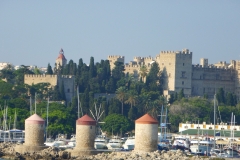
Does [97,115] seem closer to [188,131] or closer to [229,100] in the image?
[188,131]

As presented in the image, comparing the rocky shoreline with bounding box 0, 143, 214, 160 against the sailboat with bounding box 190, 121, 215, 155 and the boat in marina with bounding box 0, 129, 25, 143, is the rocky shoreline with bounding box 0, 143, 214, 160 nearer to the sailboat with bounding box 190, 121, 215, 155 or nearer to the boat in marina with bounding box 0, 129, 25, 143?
the sailboat with bounding box 190, 121, 215, 155

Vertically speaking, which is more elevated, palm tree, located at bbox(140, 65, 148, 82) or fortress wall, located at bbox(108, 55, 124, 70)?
fortress wall, located at bbox(108, 55, 124, 70)

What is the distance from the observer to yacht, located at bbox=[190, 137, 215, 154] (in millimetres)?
53938

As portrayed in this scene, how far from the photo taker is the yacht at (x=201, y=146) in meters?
53.9

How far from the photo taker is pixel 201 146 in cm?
5606

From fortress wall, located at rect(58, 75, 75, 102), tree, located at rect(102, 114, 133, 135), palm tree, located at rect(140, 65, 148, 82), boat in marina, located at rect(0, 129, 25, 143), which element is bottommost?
boat in marina, located at rect(0, 129, 25, 143)

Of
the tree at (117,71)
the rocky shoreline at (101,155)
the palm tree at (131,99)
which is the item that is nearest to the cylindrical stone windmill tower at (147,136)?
the rocky shoreline at (101,155)

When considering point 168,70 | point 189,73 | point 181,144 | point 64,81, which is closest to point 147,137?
point 181,144

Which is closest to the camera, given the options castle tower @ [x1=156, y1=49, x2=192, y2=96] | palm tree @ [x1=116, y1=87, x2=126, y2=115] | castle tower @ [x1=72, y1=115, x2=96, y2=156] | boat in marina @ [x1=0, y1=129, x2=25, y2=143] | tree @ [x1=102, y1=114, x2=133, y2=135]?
castle tower @ [x1=72, y1=115, x2=96, y2=156]

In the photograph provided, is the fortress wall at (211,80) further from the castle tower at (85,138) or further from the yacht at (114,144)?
the castle tower at (85,138)

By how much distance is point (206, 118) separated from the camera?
79.9m

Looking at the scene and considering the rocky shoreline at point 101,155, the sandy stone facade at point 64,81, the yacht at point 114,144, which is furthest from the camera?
the sandy stone facade at point 64,81

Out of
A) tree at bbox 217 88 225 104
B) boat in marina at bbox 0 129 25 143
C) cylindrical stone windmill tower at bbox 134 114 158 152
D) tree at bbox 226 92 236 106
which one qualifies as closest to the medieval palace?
tree at bbox 217 88 225 104

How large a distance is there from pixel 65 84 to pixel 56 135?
679 inches
